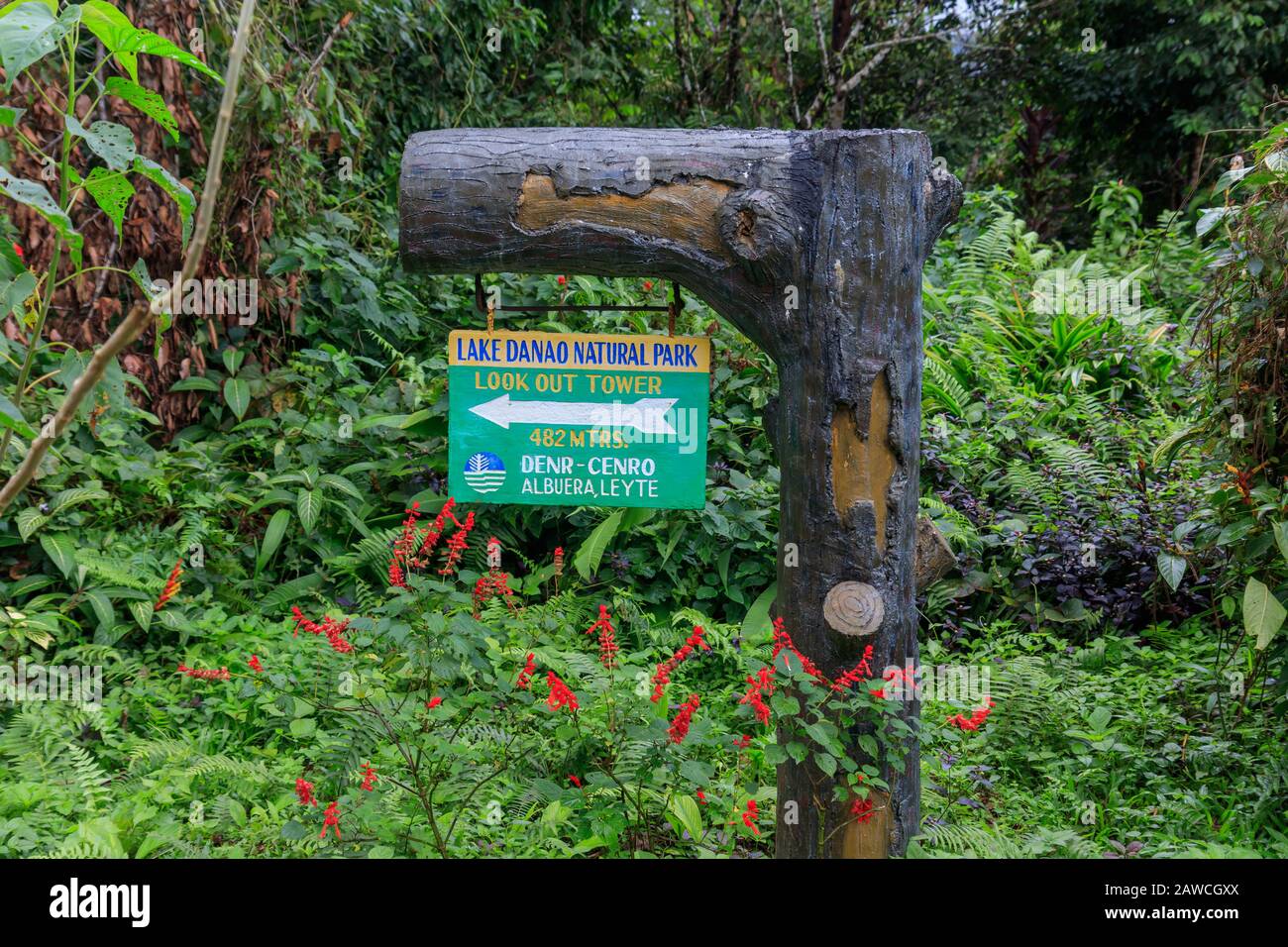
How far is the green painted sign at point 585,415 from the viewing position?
131 inches

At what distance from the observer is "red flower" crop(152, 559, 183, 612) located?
440 cm

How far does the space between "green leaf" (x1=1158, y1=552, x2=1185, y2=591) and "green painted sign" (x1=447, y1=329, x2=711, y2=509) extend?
7.43ft

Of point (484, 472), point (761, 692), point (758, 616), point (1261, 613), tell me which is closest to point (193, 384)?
point (484, 472)

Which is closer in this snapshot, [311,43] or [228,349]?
[228,349]

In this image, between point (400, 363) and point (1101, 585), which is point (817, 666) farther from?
point (400, 363)

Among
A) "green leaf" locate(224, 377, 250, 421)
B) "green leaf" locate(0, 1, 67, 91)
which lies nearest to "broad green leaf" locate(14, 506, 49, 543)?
"green leaf" locate(224, 377, 250, 421)

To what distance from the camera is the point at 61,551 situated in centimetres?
466

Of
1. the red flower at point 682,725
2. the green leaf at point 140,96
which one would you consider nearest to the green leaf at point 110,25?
the green leaf at point 140,96

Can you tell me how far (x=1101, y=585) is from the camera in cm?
512

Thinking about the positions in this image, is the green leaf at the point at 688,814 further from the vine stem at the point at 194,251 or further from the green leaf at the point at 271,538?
the green leaf at the point at 271,538

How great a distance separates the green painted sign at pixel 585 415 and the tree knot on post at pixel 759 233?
38 cm
